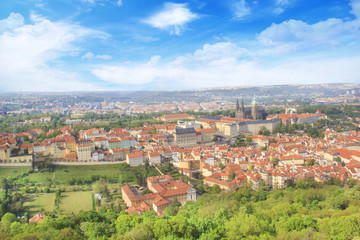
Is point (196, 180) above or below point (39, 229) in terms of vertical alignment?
below

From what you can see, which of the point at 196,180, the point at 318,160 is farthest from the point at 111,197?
the point at 318,160

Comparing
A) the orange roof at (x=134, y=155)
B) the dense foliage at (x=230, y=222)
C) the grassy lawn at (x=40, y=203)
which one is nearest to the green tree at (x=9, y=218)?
the dense foliage at (x=230, y=222)

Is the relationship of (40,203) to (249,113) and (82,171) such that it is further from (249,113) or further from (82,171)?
(249,113)

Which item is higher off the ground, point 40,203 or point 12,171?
point 12,171

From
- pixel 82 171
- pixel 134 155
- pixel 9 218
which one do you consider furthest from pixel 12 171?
pixel 9 218

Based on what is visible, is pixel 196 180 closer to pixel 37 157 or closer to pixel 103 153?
pixel 103 153

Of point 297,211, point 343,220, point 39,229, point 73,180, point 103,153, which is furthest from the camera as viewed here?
point 103,153

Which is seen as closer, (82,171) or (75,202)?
(75,202)

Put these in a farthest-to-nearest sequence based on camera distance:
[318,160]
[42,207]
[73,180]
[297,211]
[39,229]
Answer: [318,160] → [73,180] → [42,207] → [297,211] → [39,229]
